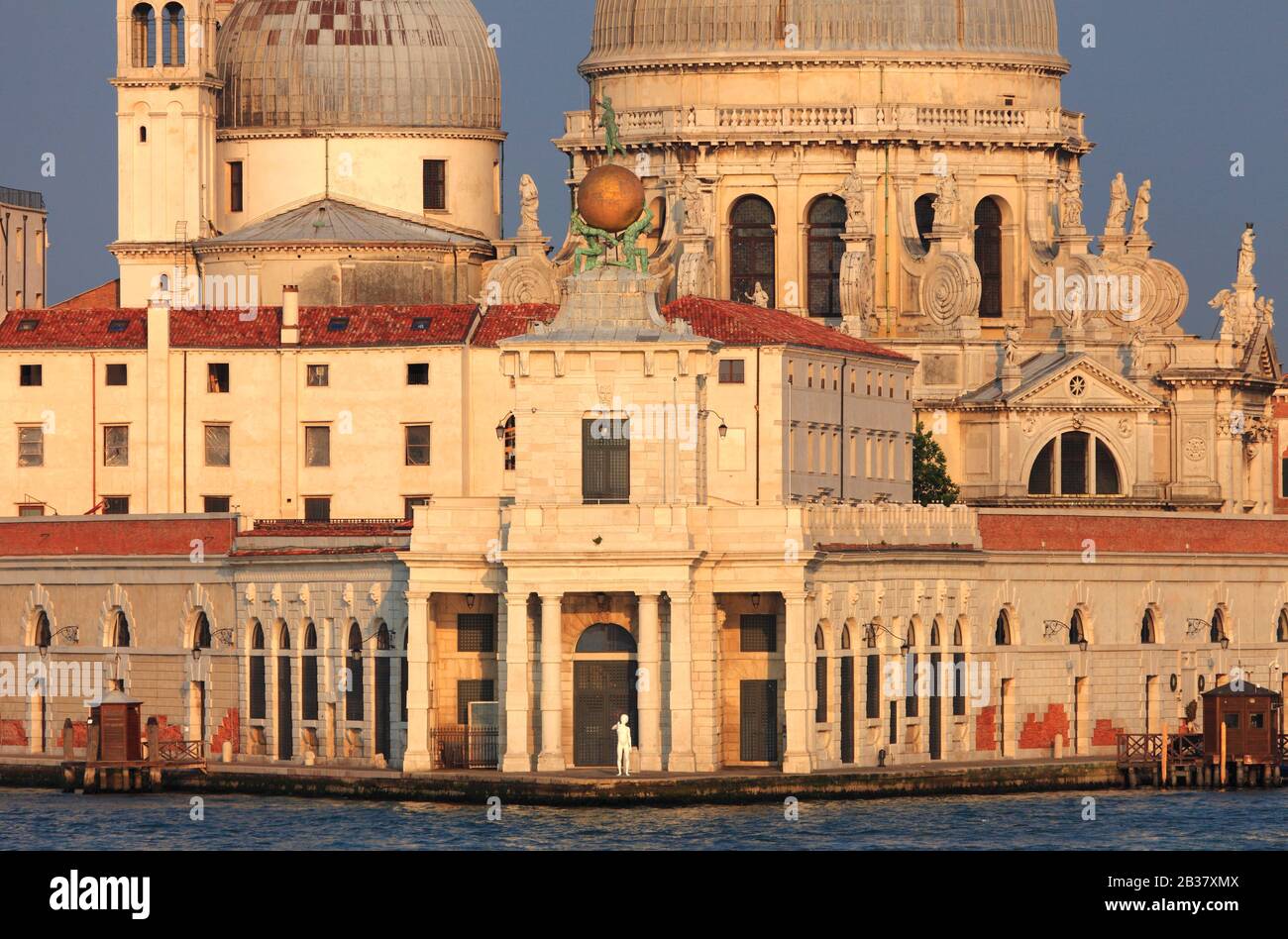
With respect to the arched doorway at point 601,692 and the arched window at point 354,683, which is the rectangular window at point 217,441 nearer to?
the arched window at point 354,683

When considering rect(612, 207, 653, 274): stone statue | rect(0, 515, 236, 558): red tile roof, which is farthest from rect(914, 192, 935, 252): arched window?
rect(612, 207, 653, 274): stone statue

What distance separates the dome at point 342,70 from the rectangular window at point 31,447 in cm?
1082

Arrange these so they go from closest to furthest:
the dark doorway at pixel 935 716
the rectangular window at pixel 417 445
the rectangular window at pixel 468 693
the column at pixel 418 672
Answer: the column at pixel 418 672
the rectangular window at pixel 468 693
the dark doorway at pixel 935 716
the rectangular window at pixel 417 445

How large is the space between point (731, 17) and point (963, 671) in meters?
25.0

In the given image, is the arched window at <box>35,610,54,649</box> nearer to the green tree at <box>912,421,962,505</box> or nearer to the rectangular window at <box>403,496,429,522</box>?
the rectangular window at <box>403,496,429,522</box>

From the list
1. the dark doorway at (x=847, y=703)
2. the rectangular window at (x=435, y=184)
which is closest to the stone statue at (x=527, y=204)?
the rectangular window at (x=435, y=184)

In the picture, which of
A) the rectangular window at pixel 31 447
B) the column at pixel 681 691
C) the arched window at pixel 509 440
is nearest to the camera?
the column at pixel 681 691

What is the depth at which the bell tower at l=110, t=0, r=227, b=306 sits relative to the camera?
10050cm

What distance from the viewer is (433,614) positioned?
78375 mm

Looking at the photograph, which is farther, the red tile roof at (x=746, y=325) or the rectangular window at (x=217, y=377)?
the rectangular window at (x=217, y=377)

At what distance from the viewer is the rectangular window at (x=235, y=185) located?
104 metres

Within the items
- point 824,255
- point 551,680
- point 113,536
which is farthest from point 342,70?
point 551,680

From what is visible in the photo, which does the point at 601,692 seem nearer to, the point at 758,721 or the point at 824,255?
the point at 758,721
